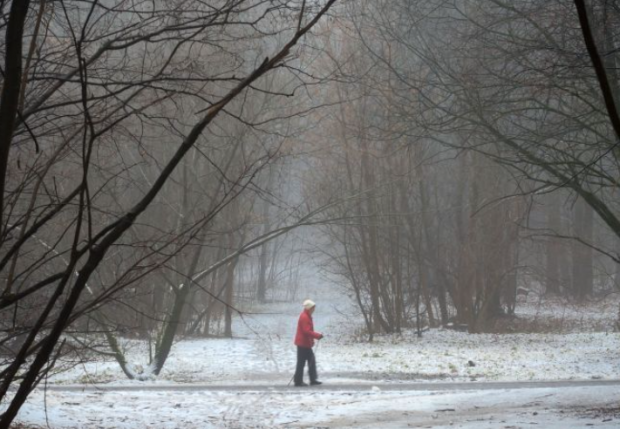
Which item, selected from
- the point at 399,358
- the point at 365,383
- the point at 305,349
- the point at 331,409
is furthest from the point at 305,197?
the point at 331,409

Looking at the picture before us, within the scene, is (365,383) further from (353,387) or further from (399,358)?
(399,358)

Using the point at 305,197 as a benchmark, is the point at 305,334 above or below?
below

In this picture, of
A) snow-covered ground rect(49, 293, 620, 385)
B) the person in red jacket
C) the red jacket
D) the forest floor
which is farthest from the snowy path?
snow-covered ground rect(49, 293, 620, 385)

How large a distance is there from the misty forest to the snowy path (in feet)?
0.32

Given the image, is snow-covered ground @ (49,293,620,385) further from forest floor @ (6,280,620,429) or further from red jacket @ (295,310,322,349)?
red jacket @ (295,310,322,349)

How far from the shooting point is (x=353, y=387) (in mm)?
13281

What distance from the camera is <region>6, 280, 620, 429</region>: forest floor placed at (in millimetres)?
9289

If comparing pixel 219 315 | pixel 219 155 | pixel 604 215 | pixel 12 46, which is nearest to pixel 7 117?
pixel 12 46

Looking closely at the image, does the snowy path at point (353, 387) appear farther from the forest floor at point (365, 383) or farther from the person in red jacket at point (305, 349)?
the person in red jacket at point (305, 349)

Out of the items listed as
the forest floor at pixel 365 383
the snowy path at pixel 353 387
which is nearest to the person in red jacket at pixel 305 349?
the snowy path at pixel 353 387

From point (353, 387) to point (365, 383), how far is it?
2.25ft

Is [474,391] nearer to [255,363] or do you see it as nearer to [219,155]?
[255,363]

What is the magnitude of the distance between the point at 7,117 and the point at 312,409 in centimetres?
930

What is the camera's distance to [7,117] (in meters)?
1.63
